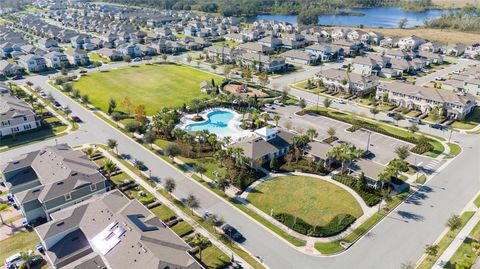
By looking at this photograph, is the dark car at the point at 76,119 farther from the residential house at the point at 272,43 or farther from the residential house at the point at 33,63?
the residential house at the point at 272,43

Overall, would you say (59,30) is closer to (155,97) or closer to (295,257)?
(155,97)

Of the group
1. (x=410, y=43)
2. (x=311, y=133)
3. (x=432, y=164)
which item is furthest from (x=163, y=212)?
(x=410, y=43)

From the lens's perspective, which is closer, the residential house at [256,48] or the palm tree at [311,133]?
the palm tree at [311,133]

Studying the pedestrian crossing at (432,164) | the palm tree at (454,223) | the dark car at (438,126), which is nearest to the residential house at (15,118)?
the palm tree at (454,223)

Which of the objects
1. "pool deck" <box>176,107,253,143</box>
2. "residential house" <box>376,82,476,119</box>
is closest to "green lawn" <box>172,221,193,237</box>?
"pool deck" <box>176,107,253,143</box>

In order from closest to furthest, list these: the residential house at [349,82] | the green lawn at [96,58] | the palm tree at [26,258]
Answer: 1. the palm tree at [26,258]
2. the residential house at [349,82]
3. the green lawn at [96,58]

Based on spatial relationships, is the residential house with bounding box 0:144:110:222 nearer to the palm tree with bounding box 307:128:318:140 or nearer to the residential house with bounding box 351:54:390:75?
the palm tree with bounding box 307:128:318:140

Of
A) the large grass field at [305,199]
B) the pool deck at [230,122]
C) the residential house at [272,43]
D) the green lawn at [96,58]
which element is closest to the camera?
the large grass field at [305,199]

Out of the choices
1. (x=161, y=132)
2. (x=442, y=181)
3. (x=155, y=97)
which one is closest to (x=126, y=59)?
(x=155, y=97)
